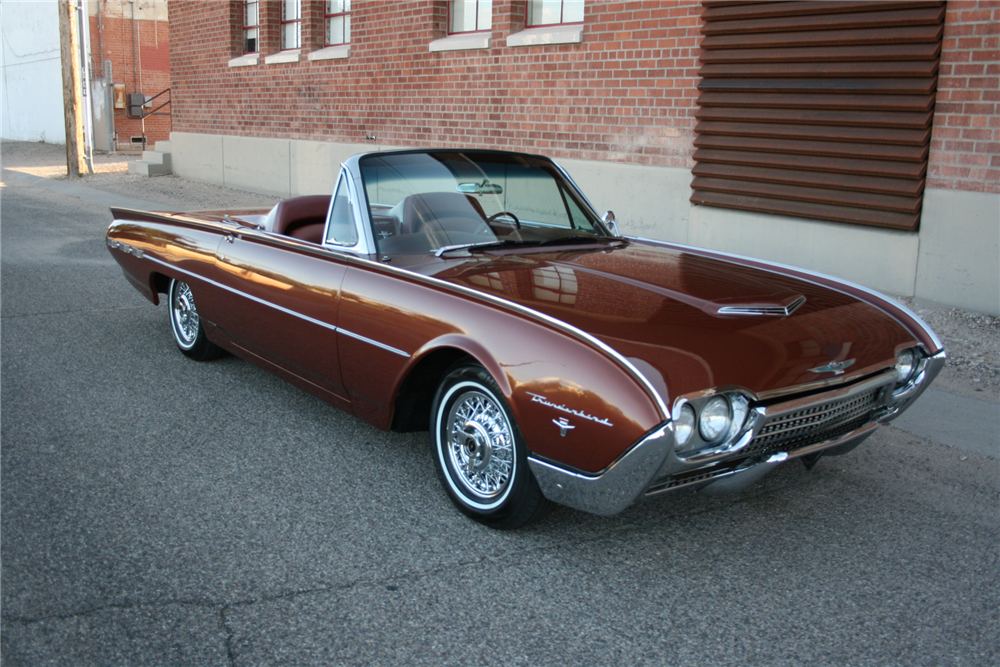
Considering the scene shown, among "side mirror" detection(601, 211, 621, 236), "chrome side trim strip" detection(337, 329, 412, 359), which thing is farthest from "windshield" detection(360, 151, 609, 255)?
"chrome side trim strip" detection(337, 329, 412, 359)

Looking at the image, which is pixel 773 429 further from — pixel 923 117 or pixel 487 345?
pixel 923 117

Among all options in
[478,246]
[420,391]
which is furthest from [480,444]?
[478,246]

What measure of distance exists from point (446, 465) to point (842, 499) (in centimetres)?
168

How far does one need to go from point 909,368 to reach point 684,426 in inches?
54.0

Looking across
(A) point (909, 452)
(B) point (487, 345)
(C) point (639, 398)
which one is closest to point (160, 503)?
(B) point (487, 345)

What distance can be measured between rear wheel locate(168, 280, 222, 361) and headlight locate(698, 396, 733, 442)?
3.47 metres

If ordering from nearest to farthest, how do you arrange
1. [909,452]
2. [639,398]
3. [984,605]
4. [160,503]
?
[639,398] → [984,605] → [160,503] → [909,452]

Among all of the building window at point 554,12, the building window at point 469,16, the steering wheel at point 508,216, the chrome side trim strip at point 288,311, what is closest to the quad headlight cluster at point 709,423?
the chrome side trim strip at point 288,311

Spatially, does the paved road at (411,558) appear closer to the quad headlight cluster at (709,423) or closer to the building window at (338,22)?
the quad headlight cluster at (709,423)

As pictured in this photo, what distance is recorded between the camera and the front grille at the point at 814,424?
9.53ft

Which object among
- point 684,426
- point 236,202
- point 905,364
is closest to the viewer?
point 684,426

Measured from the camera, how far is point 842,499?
363cm

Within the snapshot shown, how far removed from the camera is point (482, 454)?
325 cm

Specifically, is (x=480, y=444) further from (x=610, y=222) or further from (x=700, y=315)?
(x=610, y=222)
